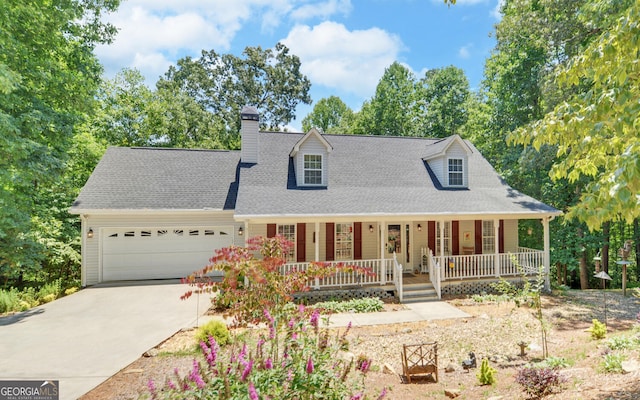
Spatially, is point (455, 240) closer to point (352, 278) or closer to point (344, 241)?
point (344, 241)

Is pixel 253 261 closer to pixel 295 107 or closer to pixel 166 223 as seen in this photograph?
pixel 166 223

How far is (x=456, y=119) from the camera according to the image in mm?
28141

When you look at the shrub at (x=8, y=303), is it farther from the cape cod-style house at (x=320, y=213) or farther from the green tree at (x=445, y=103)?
the green tree at (x=445, y=103)

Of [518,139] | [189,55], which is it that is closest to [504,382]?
[518,139]

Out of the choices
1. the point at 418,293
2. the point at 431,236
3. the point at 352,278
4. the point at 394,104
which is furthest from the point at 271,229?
the point at 394,104

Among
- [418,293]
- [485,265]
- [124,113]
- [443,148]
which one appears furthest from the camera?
[124,113]

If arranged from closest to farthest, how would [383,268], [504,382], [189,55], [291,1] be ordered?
1. [504,382]
2. [291,1]
3. [383,268]
4. [189,55]

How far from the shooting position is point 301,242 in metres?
13.2

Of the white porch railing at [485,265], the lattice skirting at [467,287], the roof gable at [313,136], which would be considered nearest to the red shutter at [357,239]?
the white porch railing at [485,265]

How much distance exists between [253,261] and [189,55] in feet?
122

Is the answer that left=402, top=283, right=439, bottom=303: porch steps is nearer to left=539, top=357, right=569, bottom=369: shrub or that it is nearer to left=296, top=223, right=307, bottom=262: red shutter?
left=296, top=223, right=307, bottom=262: red shutter

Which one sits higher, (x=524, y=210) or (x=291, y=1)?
(x=291, y=1)

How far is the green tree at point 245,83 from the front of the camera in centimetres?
3531

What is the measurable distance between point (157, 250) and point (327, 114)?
31.9 meters
